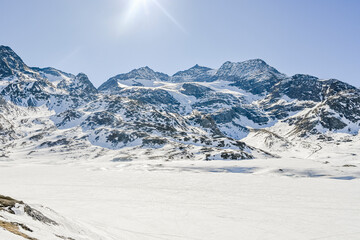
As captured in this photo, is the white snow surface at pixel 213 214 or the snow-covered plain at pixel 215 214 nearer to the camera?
the white snow surface at pixel 213 214

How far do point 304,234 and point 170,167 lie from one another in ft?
225

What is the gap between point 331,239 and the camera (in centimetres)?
2209

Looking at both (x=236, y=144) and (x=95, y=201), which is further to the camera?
(x=236, y=144)

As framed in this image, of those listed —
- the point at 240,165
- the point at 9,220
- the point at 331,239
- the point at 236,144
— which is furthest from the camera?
the point at 236,144

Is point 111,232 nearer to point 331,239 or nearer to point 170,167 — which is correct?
point 331,239

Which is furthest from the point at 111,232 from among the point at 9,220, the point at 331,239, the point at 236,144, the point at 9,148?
the point at 9,148

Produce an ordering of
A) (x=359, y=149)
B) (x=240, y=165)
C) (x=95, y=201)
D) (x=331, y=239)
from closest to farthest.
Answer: (x=331, y=239) → (x=95, y=201) → (x=240, y=165) → (x=359, y=149)

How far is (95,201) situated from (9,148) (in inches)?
6305

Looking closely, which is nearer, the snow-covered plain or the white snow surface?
the white snow surface

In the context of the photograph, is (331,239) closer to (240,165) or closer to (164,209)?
(164,209)

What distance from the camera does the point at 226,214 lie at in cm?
2888

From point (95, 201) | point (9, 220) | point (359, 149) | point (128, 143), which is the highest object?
point (359, 149)

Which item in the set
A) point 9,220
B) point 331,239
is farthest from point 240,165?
point 9,220

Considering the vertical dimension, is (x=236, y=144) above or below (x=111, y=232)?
above
